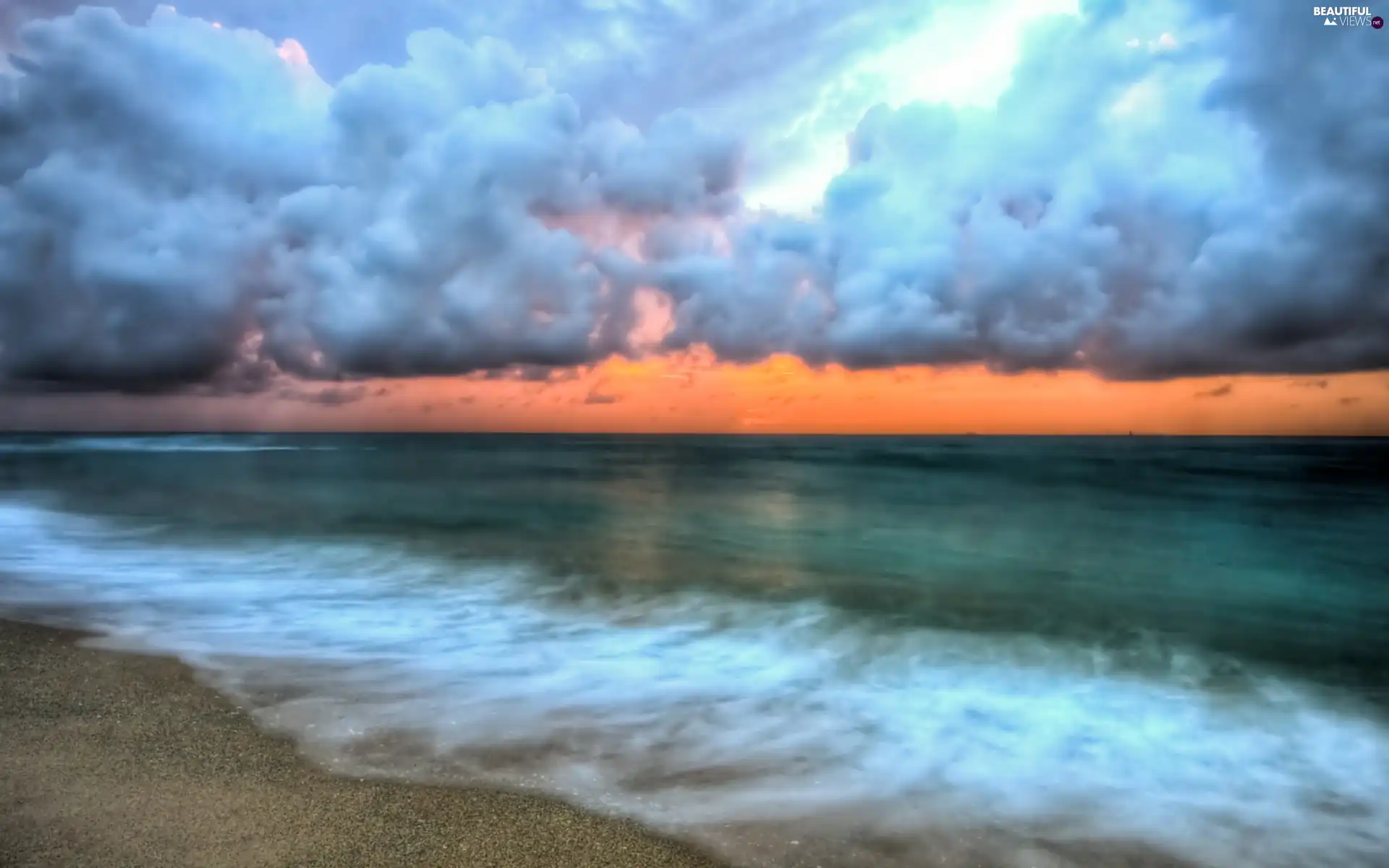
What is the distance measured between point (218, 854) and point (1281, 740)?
8.07m

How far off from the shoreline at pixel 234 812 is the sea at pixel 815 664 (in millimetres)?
298

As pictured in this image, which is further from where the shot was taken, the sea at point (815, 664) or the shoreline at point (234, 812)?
the sea at point (815, 664)

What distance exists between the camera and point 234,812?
4172 millimetres

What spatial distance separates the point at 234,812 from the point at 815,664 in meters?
5.82

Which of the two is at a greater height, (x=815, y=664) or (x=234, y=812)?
(x=234, y=812)

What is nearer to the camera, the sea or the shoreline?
the shoreline

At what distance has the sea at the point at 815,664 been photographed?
484cm

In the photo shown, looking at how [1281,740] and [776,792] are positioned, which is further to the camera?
[1281,740]

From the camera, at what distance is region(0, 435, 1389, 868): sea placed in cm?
484

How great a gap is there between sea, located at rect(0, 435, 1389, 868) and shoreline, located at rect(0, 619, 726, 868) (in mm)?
298

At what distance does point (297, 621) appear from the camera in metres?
9.72

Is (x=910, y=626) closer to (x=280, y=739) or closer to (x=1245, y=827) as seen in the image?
(x=1245, y=827)

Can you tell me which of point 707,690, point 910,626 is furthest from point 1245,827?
point 910,626

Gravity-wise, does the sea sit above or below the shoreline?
below
